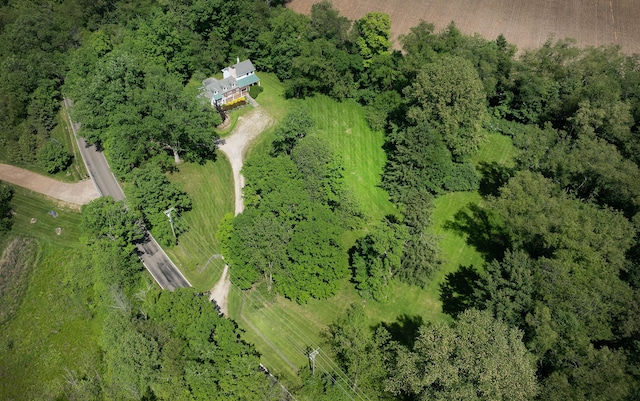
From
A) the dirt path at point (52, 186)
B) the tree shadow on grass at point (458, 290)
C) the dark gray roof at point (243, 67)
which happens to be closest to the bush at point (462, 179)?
the tree shadow on grass at point (458, 290)

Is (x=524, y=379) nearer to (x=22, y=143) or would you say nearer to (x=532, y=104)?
(x=532, y=104)

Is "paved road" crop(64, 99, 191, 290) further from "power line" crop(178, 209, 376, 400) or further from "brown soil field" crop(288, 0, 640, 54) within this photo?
"brown soil field" crop(288, 0, 640, 54)

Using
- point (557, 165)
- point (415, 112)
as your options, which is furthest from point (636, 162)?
point (415, 112)

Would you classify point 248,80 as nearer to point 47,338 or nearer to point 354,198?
point 354,198

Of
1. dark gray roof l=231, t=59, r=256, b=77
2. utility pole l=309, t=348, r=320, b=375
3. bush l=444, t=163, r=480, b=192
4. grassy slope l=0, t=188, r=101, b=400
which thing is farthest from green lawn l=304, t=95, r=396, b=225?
grassy slope l=0, t=188, r=101, b=400

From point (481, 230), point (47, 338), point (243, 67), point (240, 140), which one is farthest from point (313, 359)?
point (243, 67)

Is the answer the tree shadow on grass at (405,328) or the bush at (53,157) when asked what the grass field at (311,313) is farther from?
the bush at (53,157)
